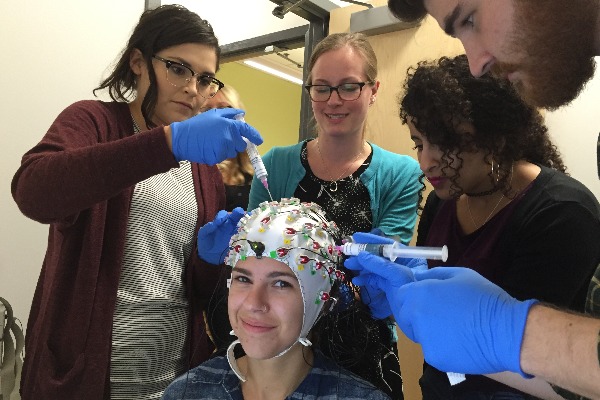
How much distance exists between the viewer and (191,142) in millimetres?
1227

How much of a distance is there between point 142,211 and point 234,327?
43cm

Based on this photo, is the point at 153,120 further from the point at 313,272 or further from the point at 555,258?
the point at 555,258

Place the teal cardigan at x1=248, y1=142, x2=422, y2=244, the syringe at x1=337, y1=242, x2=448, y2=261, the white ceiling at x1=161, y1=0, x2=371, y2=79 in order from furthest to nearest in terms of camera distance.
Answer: the white ceiling at x1=161, y1=0, x2=371, y2=79 → the teal cardigan at x1=248, y1=142, x2=422, y2=244 → the syringe at x1=337, y1=242, x2=448, y2=261

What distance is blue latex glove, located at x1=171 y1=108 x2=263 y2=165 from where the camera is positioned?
123cm

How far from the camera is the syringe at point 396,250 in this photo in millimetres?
1062

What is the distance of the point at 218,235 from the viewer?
1510 millimetres

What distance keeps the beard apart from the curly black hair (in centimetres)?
31

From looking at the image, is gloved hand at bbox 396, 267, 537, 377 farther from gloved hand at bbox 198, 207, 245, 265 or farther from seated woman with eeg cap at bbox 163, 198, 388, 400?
gloved hand at bbox 198, 207, 245, 265

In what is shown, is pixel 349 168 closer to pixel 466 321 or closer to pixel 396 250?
pixel 396 250

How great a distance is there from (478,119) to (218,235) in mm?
797

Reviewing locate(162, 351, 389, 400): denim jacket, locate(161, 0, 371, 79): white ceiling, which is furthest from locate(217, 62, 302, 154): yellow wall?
locate(162, 351, 389, 400): denim jacket

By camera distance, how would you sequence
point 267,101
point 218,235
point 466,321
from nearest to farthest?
point 466,321
point 218,235
point 267,101

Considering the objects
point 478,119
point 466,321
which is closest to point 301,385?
point 466,321

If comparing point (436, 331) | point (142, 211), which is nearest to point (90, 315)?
point (142, 211)
